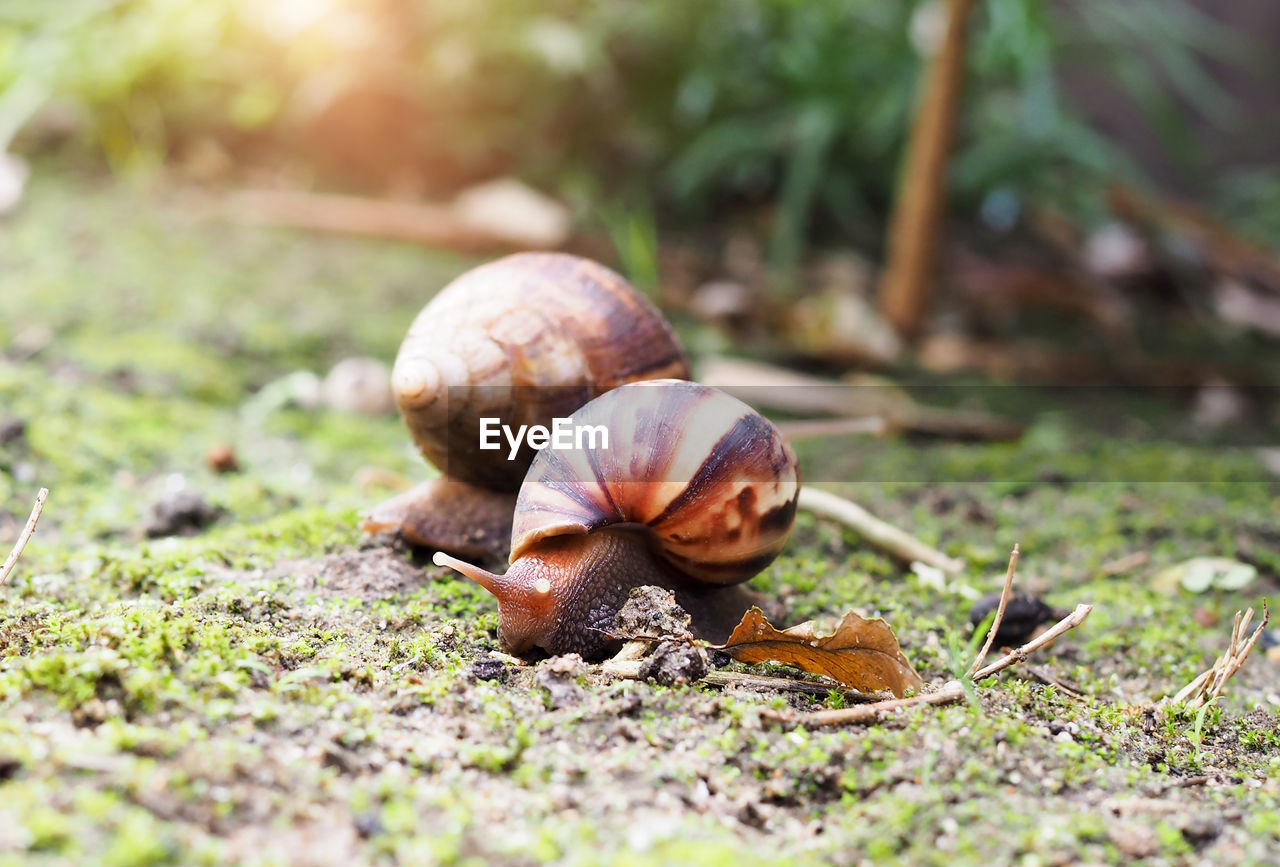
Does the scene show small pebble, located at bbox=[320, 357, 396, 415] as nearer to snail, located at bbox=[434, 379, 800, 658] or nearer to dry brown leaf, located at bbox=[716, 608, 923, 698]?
snail, located at bbox=[434, 379, 800, 658]

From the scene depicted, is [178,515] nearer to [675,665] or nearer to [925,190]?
[675,665]

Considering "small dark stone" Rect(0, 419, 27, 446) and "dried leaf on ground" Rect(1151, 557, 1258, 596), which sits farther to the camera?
"small dark stone" Rect(0, 419, 27, 446)

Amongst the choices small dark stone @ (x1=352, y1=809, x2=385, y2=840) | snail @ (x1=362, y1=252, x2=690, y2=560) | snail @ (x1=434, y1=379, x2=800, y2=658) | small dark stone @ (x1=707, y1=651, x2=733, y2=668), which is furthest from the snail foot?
small dark stone @ (x1=352, y1=809, x2=385, y2=840)

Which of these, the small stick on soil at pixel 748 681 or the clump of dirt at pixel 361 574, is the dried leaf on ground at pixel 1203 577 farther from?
the clump of dirt at pixel 361 574

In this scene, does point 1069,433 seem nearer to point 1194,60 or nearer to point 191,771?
point 191,771

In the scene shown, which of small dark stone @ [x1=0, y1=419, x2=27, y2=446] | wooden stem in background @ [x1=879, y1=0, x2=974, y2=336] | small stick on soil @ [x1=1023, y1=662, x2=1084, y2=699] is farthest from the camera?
wooden stem in background @ [x1=879, y1=0, x2=974, y2=336]

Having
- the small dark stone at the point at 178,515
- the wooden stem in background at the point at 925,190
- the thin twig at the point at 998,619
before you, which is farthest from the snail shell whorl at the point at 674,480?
the wooden stem in background at the point at 925,190
